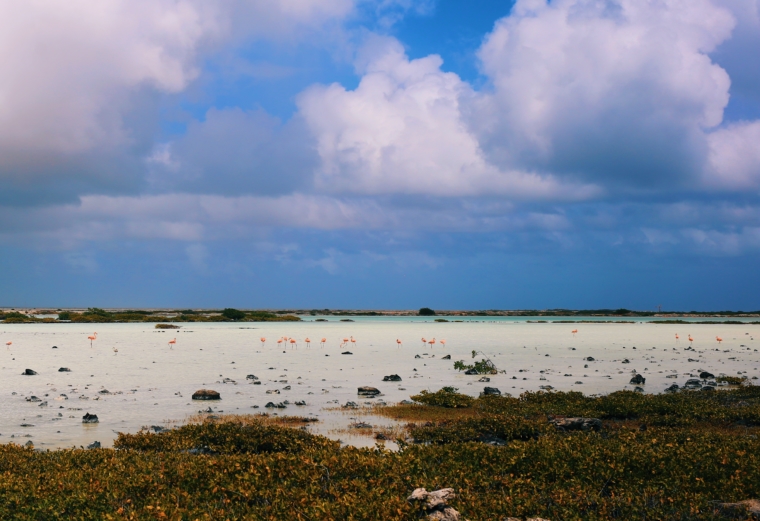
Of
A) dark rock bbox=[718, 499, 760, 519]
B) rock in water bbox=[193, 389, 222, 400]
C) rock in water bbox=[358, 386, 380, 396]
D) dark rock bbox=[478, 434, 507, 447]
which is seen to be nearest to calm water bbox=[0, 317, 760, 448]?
rock in water bbox=[193, 389, 222, 400]

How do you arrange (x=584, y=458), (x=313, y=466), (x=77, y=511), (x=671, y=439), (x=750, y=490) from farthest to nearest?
1. (x=671, y=439)
2. (x=584, y=458)
3. (x=313, y=466)
4. (x=750, y=490)
5. (x=77, y=511)

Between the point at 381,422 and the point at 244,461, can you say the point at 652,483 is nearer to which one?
the point at 244,461

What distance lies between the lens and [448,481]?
1082 cm

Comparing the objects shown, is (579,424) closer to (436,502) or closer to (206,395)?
(436,502)

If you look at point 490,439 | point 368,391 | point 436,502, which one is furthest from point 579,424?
point 368,391

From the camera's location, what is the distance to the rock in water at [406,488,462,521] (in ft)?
28.2

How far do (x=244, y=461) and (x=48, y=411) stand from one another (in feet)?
46.4

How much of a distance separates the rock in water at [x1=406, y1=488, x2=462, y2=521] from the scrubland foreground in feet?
0.58

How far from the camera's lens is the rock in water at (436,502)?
861 centimetres

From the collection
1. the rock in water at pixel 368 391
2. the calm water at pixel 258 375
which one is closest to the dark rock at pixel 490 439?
the calm water at pixel 258 375

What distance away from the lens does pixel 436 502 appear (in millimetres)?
8992

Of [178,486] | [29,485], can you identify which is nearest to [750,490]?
[178,486]

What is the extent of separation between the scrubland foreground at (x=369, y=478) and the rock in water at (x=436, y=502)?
18 cm

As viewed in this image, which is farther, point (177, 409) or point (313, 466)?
point (177, 409)
